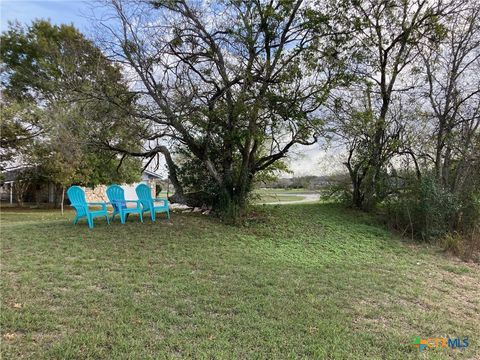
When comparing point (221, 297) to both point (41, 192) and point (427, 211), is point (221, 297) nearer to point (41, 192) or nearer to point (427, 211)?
point (427, 211)

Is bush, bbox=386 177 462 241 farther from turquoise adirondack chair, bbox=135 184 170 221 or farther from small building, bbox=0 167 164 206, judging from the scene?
small building, bbox=0 167 164 206

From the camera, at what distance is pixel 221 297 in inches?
124

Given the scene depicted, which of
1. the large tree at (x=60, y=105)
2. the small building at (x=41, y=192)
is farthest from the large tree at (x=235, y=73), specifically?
the small building at (x=41, y=192)

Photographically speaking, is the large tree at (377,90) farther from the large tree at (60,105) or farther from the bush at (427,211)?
the large tree at (60,105)

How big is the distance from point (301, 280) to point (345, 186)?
6.88 metres

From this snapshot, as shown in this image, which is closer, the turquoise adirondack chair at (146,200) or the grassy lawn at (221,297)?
the grassy lawn at (221,297)

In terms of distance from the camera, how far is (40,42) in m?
15.6

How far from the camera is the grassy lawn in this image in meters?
2.27

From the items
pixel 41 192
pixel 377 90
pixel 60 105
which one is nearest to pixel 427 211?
pixel 377 90

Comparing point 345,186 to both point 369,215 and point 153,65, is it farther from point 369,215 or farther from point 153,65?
point 153,65

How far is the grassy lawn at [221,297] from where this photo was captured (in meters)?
2.27

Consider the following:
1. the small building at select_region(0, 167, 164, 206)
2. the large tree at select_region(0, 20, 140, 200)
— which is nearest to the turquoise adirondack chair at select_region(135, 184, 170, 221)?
the large tree at select_region(0, 20, 140, 200)

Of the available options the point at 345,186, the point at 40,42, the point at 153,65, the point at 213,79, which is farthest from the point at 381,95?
the point at 40,42

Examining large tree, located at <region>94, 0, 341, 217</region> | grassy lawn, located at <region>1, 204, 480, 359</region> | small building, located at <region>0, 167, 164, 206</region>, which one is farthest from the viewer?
small building, located at <region>0, 167, 164, 206</region>
